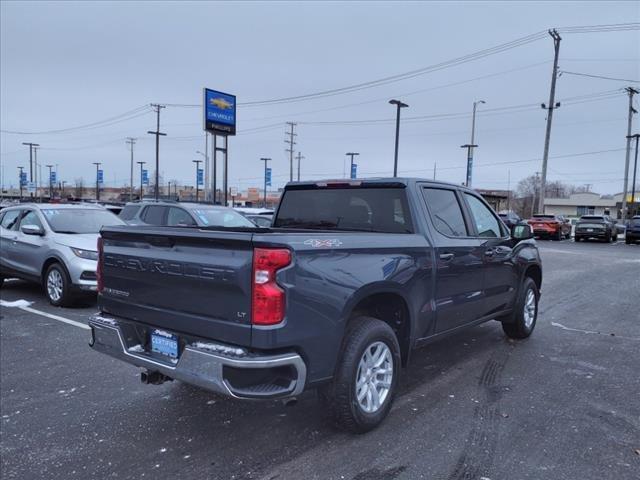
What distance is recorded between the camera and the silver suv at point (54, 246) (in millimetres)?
8023

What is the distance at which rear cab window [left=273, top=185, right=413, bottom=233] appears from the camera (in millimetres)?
4531

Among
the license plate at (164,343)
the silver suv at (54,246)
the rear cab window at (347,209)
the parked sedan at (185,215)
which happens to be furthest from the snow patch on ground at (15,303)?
the license plate at (164,343)

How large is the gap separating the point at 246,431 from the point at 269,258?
5.18 feet

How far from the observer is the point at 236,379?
10.1 ft

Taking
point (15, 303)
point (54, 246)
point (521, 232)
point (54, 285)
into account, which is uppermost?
point (521, 232)

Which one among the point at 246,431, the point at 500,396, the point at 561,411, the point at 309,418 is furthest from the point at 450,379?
→ the point at 246,431

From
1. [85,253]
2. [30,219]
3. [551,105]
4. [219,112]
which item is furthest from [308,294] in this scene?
[551,105]

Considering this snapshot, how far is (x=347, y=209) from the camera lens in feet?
15.9

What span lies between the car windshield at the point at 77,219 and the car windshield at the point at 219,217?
184 centimetres

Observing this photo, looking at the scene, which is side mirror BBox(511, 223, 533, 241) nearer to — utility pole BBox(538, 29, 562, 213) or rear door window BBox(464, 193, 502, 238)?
rear door window BBox(464, 193, 502, 238)

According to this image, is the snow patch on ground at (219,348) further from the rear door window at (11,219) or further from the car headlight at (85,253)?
the rear door window at (11,219)

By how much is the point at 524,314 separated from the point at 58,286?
278 inches

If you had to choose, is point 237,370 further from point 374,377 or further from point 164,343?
point 374,377

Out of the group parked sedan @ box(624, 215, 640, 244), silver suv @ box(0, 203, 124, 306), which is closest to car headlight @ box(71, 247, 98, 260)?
silver suv @ box(0, 203, 124, 306)
